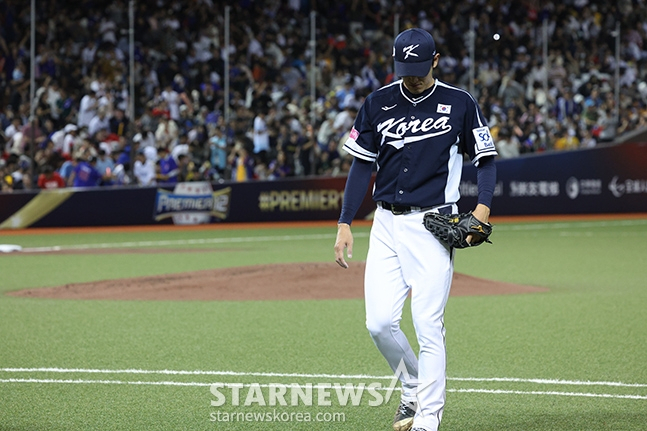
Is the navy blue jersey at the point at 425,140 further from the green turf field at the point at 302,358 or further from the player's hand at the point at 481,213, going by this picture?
the green turf field at the point at 302,358

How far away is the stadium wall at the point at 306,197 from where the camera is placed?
65.9 ft

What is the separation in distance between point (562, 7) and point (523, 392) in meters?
23.2

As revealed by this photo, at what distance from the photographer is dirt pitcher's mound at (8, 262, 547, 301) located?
37.2 ft

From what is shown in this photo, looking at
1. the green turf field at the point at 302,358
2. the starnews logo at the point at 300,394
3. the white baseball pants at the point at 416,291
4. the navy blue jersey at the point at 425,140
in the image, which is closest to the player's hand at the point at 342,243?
the white baseball pants at the point at 416,291

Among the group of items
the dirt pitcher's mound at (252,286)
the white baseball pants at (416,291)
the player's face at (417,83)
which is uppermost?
the player's face at (417,83)

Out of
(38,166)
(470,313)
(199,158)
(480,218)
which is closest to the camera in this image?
(480,218)

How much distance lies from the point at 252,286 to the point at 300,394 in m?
5.67

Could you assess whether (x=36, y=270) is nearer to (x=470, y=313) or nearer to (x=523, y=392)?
(x=470, y=313)

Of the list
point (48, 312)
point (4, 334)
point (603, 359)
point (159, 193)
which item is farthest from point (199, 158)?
point (603, 359)

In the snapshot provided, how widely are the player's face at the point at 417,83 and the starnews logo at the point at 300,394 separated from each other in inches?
71.7

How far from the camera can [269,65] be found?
76.7ft

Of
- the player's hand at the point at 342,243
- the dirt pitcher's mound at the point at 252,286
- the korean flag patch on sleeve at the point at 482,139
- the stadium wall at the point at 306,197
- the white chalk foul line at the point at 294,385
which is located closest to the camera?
the korean flag patch on sleeve at the point at 482,139

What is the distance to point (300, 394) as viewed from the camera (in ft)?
20.2

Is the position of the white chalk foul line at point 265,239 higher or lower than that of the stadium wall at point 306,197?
lower
